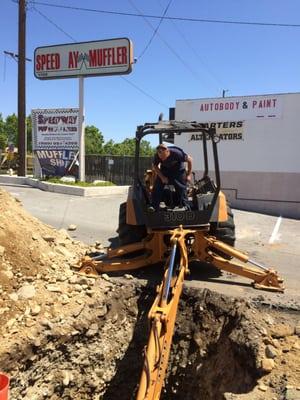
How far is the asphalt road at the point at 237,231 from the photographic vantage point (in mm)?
7566

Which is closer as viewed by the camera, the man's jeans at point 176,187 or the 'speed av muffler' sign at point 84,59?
the man's jeans at point 176,187

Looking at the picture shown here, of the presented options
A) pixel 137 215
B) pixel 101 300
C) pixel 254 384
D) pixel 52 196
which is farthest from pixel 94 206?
pixel 254 384

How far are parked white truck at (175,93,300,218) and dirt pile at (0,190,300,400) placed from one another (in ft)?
31.9

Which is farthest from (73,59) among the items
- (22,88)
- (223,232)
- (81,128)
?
(223,232)

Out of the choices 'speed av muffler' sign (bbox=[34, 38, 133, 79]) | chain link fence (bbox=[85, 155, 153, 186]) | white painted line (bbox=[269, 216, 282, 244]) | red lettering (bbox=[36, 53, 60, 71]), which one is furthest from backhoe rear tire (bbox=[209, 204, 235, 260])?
chain link fence (bbox=[85, 155, 153, 186])

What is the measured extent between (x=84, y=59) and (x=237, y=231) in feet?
31.0

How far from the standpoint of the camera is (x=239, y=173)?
651 inches

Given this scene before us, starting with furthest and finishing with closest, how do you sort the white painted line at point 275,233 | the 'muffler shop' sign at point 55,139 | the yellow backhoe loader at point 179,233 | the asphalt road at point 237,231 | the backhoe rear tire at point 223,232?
1. the 'muffler shop' sign at point 55,139
2. the white painted line at point 275,233
3. the backhoe rear tire at point 223,232
4. the asphalt road at point 237,231
5. the yellow backhoe loader at point 179,233

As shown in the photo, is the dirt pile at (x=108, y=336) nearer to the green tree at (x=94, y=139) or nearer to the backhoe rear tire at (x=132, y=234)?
the backhoe rear tire at (x=132, y=234)

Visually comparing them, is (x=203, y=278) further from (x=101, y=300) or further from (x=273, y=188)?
(x=273, y=188)

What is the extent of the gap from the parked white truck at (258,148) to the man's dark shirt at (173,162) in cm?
886

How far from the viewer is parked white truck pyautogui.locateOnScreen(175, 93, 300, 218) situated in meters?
15.7

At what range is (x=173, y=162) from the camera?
7.73 meters

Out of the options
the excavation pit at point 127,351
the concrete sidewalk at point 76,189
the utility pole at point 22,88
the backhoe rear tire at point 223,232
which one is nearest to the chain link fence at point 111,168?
the utility pole at point 22,88
